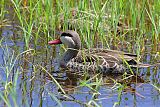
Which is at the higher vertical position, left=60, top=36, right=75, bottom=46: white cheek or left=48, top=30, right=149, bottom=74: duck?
left=60, top=36, right=75, bottom=46: white cheek

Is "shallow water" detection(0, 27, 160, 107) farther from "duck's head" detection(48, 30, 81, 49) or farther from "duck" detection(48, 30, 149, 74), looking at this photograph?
"duck's head" detection(48, 30, 81, 49)

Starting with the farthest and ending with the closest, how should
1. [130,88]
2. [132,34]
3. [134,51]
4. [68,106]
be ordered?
1. [132,34]
2. [134,51]
3. [130,88]
4. [68,106]

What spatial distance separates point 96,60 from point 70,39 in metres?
0.63

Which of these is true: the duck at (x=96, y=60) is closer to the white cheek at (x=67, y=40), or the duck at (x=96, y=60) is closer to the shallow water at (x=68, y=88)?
the white cheek at (x=67, y=40)

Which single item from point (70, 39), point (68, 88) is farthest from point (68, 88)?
point (70, 39)

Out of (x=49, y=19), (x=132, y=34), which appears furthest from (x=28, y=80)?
(x=132, y=34)

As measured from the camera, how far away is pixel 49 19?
30.5 feet

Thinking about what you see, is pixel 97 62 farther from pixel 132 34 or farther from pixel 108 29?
pixel 132 34

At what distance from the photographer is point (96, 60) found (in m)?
8.52

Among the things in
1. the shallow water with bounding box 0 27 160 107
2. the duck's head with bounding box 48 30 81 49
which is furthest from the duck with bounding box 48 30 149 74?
the shallow water with bounding box 0 27 160 107

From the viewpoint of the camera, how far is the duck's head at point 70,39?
29.1 feet

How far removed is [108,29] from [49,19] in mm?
907

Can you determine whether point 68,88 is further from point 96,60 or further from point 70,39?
point 70,39

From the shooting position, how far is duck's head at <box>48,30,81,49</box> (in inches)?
350
